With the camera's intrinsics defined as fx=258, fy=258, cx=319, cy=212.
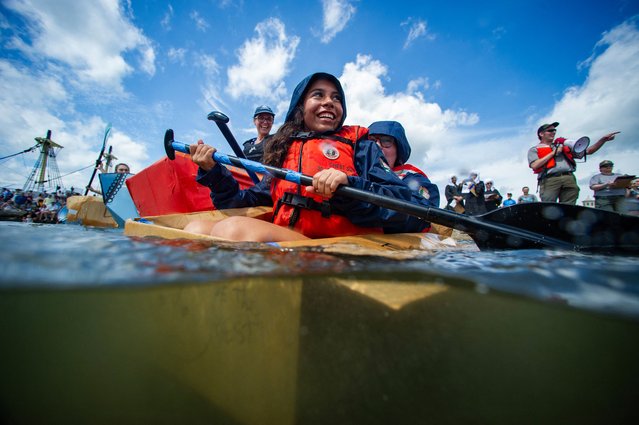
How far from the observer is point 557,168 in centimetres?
443

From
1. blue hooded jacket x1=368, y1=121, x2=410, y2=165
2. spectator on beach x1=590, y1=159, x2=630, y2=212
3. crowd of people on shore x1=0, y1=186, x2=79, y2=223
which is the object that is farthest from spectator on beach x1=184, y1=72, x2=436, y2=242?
crowd of people on shore x1=0, y1=186, x2=79, y2=223

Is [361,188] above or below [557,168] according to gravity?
below

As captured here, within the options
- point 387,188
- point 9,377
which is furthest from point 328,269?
point 9,377

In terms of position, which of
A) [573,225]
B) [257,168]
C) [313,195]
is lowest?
[573,225]

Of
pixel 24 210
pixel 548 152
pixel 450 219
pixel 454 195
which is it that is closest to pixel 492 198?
pixel 454 195

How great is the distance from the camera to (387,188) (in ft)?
6.43

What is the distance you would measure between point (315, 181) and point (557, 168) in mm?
4923

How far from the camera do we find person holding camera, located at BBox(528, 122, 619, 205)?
14.4ft

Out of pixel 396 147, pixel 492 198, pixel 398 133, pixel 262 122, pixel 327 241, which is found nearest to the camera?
pixel 327 241

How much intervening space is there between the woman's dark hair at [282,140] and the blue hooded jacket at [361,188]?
105 mm

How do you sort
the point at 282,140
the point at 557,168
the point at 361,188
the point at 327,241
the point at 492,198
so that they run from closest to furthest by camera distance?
the point at 327,241 → the point at 361,188 → the point at 282,140 → the point at 557,168 → the point at 492,198

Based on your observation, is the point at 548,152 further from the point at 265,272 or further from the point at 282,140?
the point at 265,272

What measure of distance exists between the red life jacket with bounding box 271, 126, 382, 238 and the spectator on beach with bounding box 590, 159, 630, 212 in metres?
6.27

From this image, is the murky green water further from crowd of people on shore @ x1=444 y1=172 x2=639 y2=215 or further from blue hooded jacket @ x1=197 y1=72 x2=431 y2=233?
crowd of people on shore @ x1=444 y1=172 x2=639 y2=215
